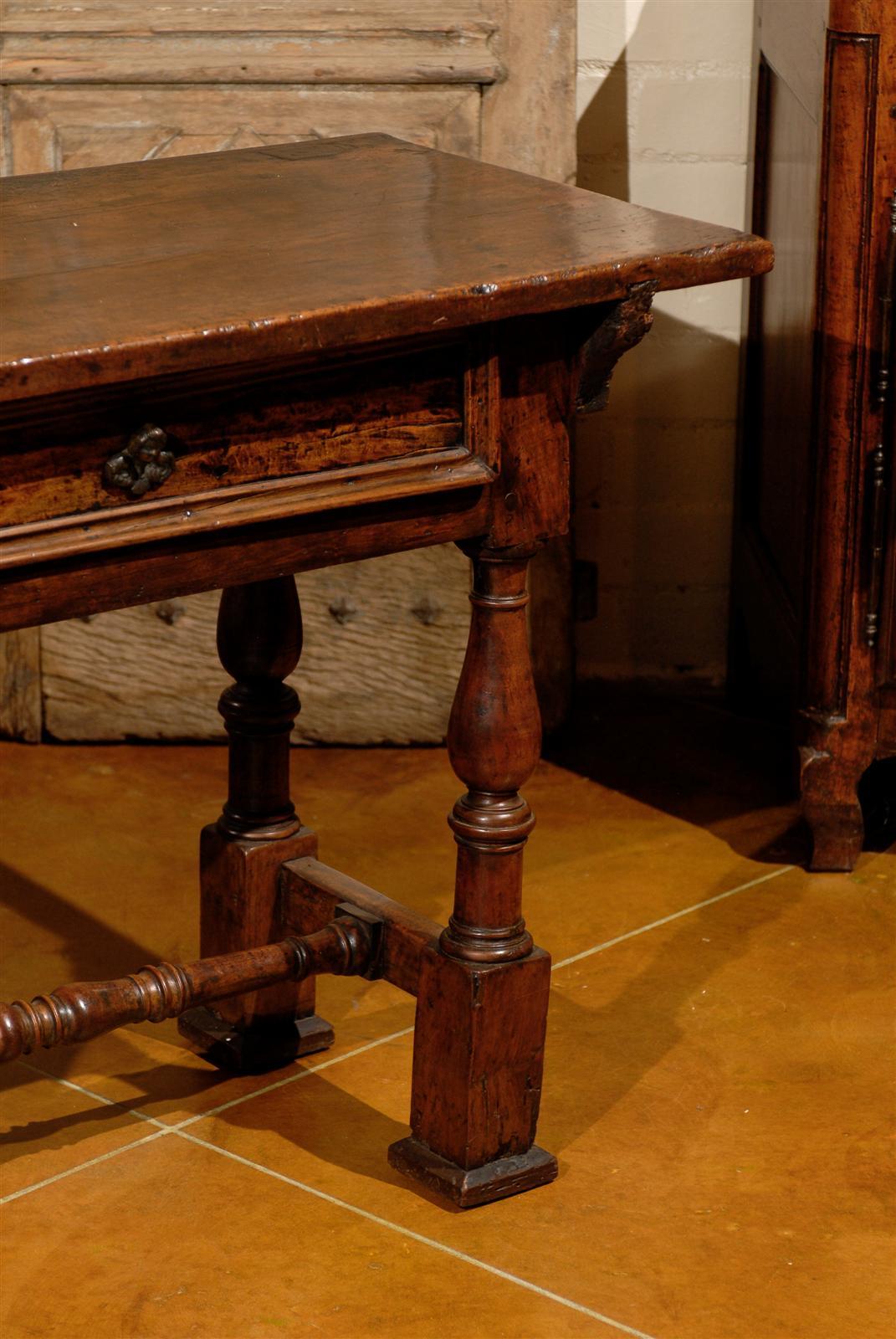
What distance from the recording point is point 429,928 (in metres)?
2.10

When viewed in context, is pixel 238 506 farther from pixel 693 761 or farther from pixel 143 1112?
pixel 693 761

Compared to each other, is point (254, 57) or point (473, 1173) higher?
point (254, 57)

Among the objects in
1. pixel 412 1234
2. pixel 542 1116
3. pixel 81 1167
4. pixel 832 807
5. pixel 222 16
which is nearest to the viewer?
pixel 412 1234

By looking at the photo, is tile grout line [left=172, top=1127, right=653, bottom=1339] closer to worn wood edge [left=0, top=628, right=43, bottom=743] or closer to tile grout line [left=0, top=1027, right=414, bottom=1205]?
tile grout line [left=0, top=1027, right=414, bottom=1205]

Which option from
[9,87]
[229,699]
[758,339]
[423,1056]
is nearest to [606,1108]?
[423,1056]

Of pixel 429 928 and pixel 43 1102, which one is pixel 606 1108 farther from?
pixel 43 1102

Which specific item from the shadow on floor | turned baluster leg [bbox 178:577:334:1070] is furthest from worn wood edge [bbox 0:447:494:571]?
the shadow on floor

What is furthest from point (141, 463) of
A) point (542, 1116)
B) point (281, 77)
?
point (281, 77)

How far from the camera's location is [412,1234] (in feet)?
6.59

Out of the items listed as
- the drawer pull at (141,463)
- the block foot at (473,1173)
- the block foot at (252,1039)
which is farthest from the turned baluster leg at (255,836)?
the drawer pull at (141,463)

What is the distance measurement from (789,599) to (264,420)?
5.16 ft

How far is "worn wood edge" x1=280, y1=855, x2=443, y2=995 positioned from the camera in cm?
209

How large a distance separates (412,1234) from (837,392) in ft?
4.37

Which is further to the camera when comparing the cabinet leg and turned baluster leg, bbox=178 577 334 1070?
the cabinet leg
